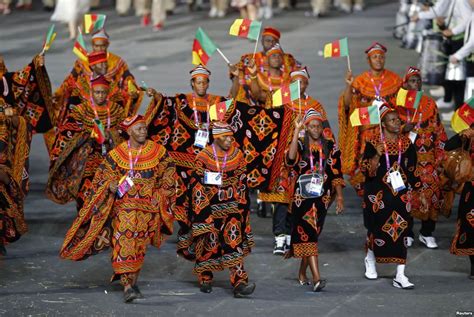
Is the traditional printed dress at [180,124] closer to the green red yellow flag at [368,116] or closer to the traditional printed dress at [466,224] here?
the green red yellow flag at [368,116]

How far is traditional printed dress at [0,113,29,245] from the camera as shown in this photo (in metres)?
11.2

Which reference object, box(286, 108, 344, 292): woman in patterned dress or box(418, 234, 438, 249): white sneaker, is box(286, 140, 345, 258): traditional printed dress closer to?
box(286, 108, 344, 292): woman in patterned dress

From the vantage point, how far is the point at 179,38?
25547mm

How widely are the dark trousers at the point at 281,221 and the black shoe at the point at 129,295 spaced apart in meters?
2.03

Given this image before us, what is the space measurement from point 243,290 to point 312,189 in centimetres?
104

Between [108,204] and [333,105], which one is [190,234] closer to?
[108,204]

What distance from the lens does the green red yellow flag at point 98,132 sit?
37.2 feet

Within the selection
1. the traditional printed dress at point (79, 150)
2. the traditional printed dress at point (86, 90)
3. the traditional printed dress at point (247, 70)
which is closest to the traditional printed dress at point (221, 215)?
the traditional printed dress at point (79, 150)

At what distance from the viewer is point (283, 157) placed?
11555 millimetres

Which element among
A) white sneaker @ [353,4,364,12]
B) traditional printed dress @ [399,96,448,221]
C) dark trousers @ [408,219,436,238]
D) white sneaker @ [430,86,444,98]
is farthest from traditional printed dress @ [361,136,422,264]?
white sneaker @ [353,4,364,12]

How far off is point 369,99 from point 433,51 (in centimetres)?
677

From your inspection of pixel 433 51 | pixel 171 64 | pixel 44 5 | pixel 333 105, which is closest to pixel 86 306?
Result: pixel 333 105

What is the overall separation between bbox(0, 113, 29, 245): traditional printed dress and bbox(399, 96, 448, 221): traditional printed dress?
3635 millimetres

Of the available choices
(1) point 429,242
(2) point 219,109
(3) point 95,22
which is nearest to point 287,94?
(2) point 219,109
